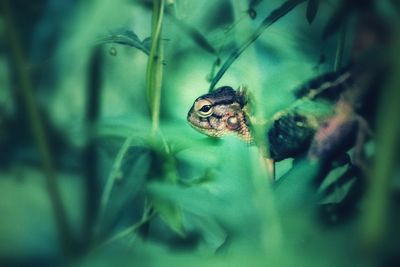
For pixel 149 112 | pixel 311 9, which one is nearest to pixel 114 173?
pixel 149 112

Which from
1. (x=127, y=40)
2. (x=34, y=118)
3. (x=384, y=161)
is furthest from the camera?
(x=127, y=40)

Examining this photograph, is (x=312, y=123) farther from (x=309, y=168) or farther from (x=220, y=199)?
(x=220, y=199)

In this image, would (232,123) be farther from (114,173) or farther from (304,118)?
(114,173)

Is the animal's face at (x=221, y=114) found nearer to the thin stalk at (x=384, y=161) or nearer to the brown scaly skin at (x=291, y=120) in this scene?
the brown scaly skin at (x=291, y=120)

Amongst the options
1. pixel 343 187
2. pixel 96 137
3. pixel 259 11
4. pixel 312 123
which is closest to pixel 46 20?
→ pixel 96 137

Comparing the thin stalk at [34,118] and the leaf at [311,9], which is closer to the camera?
the thin stalk at [34,118]

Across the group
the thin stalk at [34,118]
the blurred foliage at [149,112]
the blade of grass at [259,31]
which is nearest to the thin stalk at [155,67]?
the blurred foliage at [149,112]
